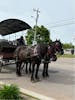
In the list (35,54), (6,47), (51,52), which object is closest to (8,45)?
(6,47)

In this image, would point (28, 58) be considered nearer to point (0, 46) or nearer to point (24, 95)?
point (0, 46)

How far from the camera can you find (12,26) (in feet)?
61.6

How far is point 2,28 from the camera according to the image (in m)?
19.2

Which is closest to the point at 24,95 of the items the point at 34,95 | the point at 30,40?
the point at 34,95

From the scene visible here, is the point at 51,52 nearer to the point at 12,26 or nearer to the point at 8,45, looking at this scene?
the point at 8,45

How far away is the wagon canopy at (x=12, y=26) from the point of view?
57.6 ft

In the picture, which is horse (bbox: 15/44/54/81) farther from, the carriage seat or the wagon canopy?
the wagon canopy

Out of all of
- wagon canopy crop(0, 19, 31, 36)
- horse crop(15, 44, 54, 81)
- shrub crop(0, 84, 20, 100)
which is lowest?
shrub crop(0, 84, 20, 100)

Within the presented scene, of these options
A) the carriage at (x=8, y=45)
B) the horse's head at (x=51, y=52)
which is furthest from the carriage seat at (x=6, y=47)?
the horse's head at (x=51, y=52)

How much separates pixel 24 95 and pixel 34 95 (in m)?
0.37

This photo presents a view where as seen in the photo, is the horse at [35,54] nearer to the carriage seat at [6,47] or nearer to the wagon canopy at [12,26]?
the carriage seat at [6,47]

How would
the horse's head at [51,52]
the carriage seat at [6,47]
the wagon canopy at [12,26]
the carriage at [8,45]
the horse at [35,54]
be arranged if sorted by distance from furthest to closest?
the carriage seat at [6,47], the carriage at [8,45], the wagon canopy at [12,26], the horse's head at [51,52], the horse at [35,54]

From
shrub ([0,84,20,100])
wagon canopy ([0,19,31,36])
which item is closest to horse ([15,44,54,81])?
wagon canopy ([0,19,31,36])

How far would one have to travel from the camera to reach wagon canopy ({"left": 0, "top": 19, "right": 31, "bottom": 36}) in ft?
57.6
